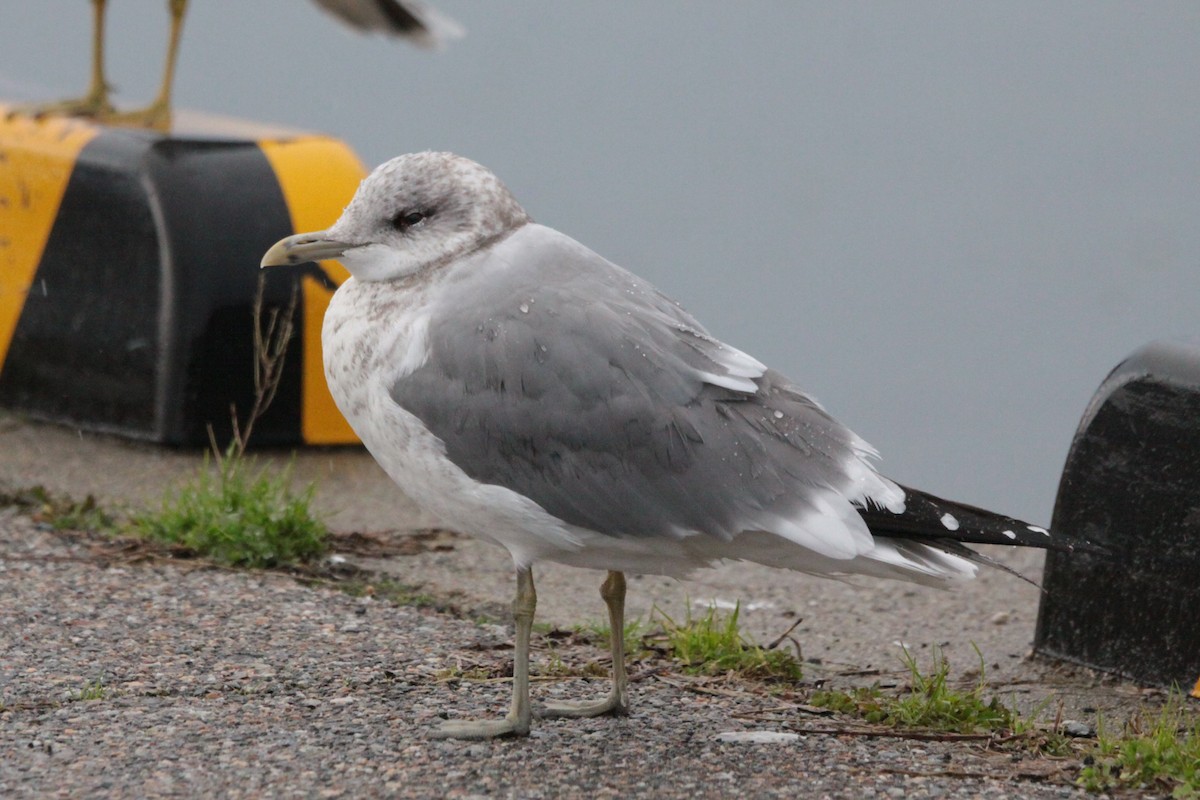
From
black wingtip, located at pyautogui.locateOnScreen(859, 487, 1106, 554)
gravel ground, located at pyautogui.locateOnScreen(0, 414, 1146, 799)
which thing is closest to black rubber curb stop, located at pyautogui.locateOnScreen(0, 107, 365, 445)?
gravel ground, located at pyautogui.locateOnScreen(0, 414, 1146, 799)

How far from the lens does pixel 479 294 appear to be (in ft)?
10.0

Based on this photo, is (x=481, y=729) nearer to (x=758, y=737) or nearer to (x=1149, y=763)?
(x=758, y=737)

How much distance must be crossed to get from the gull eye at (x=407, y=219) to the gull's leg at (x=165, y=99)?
3.39 meters

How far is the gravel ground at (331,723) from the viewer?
2881 mm

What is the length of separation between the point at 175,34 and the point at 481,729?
488cm

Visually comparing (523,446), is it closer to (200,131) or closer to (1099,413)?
(1099,413)

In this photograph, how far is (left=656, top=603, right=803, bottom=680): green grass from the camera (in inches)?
147

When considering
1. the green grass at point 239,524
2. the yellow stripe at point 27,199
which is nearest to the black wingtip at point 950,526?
the green grass at point 239,524

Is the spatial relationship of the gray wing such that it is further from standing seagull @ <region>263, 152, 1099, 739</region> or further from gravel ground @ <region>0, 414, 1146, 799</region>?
gravel ground @ <region>0, 414, 1146, 799</region>

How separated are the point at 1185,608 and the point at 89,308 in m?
3.84

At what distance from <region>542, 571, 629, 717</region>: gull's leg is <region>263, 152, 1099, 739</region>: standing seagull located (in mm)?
210

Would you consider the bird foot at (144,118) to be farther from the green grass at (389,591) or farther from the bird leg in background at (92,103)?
the green grass at (389,591)

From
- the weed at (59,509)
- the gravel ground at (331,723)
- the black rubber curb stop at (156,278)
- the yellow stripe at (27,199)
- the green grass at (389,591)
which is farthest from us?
the yellow stripe at (27,199)

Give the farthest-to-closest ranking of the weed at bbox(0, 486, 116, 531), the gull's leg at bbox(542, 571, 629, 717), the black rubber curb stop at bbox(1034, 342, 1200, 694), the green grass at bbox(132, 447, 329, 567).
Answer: the weed at bbox(0, 486, 116, 531)
the green grass at bbox(132, 447, 329, 567)
the black rubber curb stop at bbox(1034, 342, 1200, 694)
the gull's leg at bbox(542, 571, 629, 717)
